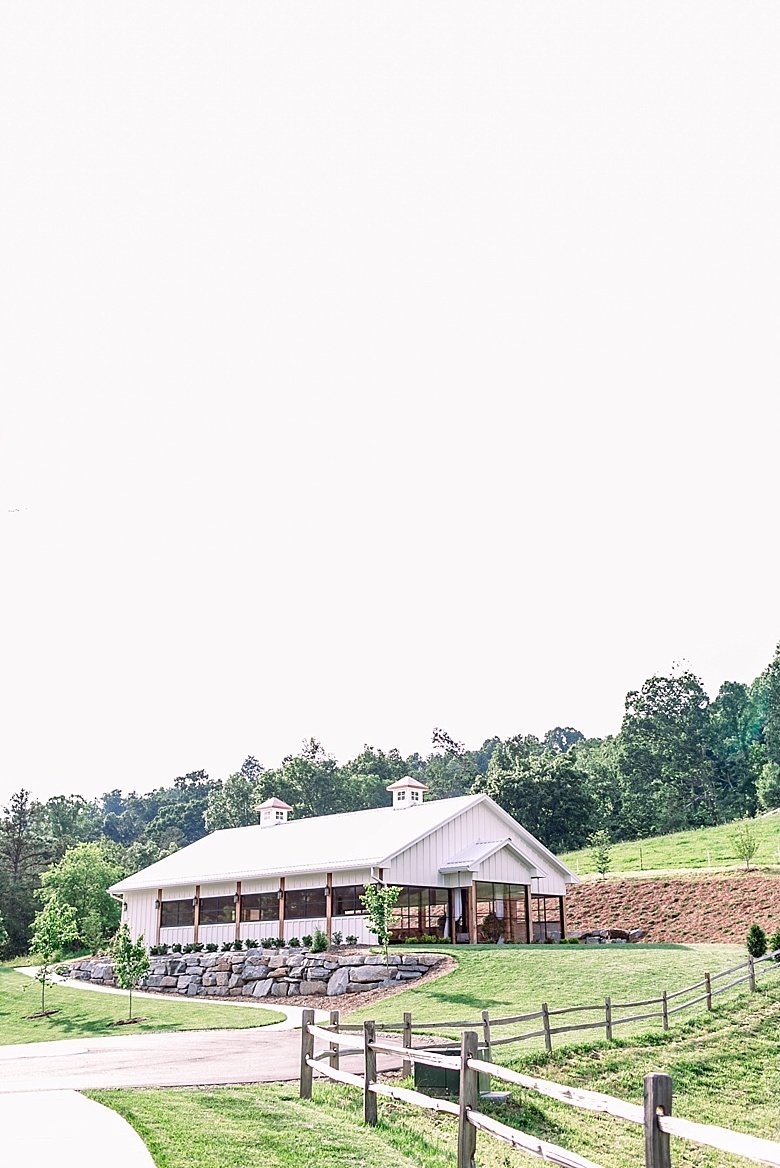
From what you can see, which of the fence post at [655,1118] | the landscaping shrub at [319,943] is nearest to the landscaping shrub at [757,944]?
the landscaping shrub at [319,943]

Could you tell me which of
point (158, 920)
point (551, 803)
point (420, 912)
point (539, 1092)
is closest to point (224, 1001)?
point (420, 912)

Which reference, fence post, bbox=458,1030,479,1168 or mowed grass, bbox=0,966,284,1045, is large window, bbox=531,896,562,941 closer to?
mowed grass, bbox=0,966,284,1045

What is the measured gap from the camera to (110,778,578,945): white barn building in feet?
129

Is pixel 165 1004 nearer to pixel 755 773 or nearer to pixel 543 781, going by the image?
pixel 543 781

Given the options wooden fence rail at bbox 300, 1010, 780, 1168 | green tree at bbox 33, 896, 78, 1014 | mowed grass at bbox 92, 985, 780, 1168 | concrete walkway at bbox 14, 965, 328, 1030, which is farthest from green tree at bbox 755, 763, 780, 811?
wooden fence rail at bbox 300, 1010, 780, 1168

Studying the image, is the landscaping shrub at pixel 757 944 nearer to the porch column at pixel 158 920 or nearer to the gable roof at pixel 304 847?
the gable roof at pixel 304 847

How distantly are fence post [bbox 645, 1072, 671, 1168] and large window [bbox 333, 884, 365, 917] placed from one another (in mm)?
32070

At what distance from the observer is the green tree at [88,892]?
164 ft

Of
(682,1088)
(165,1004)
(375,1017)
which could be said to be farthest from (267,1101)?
(165,1004)

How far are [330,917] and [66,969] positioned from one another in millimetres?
12163

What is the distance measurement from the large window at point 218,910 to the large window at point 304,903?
307 cm

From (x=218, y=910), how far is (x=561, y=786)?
30.7m

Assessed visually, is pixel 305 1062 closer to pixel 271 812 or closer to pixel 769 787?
pixel 271 812

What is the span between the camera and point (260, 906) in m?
42.5
